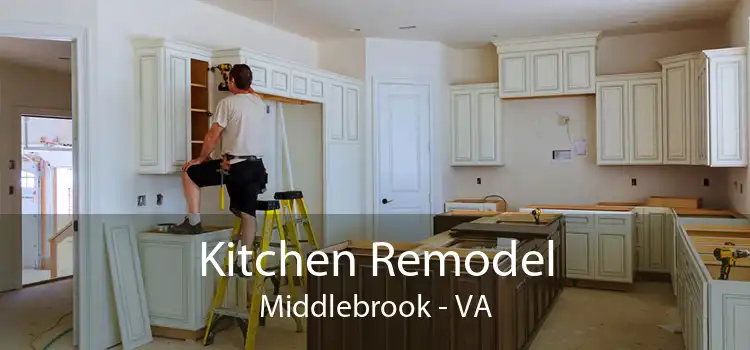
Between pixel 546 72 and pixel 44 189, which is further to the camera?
pixel 44 189

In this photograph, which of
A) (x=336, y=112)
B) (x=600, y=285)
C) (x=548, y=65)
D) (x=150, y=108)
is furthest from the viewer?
(x=548, y=65)

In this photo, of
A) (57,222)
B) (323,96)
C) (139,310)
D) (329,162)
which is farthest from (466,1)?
(57,222)

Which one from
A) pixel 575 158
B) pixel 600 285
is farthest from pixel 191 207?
pixel 575 158

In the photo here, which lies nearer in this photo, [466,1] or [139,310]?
[139,310]

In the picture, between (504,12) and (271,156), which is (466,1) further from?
(271,156)

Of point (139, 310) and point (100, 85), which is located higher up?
point (100, 85)

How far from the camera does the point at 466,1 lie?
516 cm

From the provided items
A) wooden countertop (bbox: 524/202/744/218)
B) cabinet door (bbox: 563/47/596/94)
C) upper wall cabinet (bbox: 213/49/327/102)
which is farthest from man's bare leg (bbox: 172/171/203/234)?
cabinet door (bbox: 563/47/596/94)

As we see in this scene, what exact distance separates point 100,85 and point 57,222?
6.39 m

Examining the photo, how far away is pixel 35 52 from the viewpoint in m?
5.91

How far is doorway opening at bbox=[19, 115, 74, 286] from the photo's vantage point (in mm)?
8633

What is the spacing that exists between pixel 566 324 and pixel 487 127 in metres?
2.92

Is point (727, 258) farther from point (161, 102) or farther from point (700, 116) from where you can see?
point (161, 102)

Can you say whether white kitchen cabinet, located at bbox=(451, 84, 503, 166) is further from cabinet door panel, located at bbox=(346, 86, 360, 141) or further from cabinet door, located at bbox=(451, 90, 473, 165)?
cabinet door panel, located at bbox=(346, 86, 360, 141)
